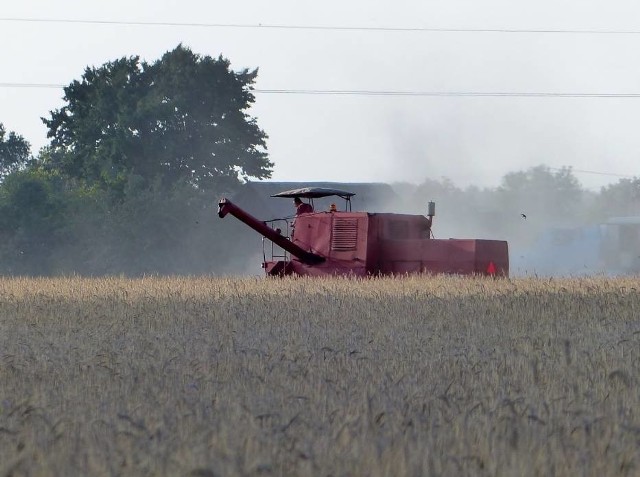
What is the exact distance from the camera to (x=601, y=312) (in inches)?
623

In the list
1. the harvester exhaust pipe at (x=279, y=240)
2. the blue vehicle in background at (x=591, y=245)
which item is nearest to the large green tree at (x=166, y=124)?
the blue vehicle in background at (x=591, y=245)

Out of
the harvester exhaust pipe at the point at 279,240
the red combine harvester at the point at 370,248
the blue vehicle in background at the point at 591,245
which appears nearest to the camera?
the red combine harvester at the point at 370,248

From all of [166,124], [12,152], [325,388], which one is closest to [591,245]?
[166,124]

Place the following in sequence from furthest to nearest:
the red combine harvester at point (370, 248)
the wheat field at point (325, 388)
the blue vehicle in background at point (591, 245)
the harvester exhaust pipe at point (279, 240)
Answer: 1. the blue vehicle in background at point (591, 245)
2. the harvester exhaust pipe at point (279, 240)
3. the red combine harvester at point (370, 248)
4. the wheat field at point (325, 388)

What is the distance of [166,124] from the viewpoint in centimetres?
6309

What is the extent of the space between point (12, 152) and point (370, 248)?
78009 mm

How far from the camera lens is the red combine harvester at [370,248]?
25188 mm

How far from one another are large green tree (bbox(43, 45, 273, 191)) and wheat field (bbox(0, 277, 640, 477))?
150ft

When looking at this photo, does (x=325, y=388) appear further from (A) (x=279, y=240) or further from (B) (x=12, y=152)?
(B) (x=12, y=152)

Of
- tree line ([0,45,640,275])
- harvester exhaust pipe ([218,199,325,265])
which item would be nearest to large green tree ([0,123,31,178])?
tree line ([0,45,640,275])

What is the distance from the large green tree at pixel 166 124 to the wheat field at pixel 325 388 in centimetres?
4558

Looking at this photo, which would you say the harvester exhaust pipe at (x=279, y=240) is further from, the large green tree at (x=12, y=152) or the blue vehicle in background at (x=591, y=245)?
the large green tree at (x=12, y=152)

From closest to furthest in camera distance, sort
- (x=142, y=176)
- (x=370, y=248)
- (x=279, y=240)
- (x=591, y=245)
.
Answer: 1. (x=370, y=248)
2. (x=279, y=240)
3. (x=142, y=176)
4. (x=591, y=245)

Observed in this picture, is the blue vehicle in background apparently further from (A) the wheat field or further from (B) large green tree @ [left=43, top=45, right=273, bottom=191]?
(A) the wheat field
